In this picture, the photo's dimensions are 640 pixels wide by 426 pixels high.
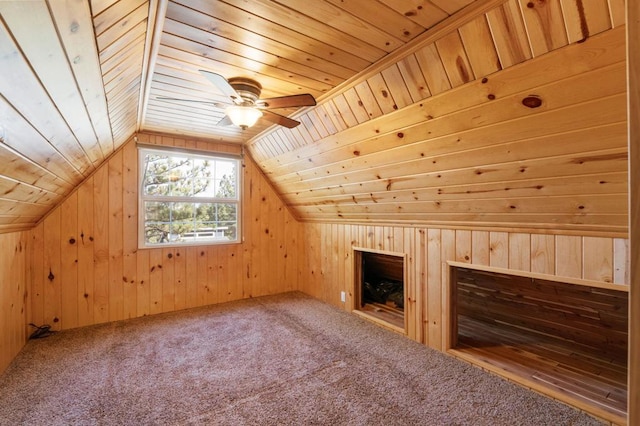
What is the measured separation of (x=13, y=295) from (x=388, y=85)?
3278mm

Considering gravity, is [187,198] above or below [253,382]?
above

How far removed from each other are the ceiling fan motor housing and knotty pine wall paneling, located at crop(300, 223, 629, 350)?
6.02 feet

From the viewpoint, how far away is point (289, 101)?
1.86 meters

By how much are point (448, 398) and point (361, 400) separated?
1.83ft

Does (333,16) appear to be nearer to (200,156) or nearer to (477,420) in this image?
(477,420)

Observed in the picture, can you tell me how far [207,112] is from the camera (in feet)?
8.89

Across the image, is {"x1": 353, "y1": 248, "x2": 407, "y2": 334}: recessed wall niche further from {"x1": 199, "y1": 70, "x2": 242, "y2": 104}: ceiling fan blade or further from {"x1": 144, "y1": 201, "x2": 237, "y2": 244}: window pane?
{"x1": 199, "y1": 70, "x2": 242, "y2": 104}: ceiling fan blade

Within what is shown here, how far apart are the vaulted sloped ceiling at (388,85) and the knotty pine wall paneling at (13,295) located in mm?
217

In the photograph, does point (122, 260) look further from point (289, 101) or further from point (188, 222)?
point (289, 101)

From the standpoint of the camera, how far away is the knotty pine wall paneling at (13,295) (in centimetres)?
223

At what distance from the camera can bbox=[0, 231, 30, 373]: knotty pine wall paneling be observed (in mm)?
2227

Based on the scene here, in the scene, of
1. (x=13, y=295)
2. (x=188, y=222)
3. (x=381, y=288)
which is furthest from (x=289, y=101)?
(x=381, y=288)

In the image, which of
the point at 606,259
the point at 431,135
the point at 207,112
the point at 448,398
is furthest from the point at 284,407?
the point at 207,112

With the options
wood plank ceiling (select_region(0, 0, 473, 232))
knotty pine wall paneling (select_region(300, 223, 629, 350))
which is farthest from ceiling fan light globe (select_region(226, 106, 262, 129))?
knotty pine wall paneling (select_region(300, 223, 629, 350))
